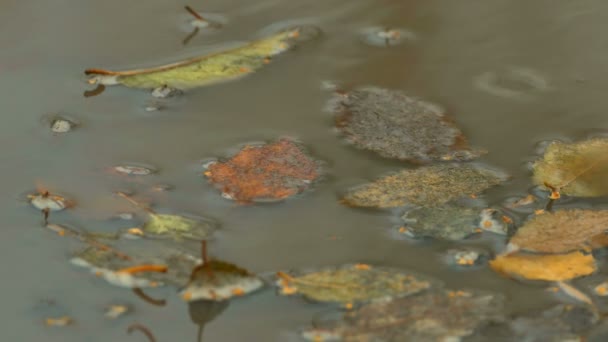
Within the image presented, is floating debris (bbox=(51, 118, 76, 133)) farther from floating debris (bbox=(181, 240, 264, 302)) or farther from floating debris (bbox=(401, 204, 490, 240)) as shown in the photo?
floating debris (bbox=(401, 204, 490, 240))

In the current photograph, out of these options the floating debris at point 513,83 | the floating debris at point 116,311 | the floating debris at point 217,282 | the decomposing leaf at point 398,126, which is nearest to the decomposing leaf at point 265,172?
the decomposing leaf at point 398,126

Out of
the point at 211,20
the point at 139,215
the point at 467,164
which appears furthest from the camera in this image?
the point at 211,20

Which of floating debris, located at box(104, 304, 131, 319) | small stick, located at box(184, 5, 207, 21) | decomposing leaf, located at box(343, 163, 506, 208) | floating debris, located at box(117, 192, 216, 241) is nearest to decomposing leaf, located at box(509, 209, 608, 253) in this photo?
decomposing leaf, located at box(343, 163, 506, 208)

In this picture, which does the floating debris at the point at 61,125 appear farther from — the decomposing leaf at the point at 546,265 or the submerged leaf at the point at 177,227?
the decomposing leaf at the point at 546,265

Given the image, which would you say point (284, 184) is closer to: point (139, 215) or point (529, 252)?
point (139, 215)

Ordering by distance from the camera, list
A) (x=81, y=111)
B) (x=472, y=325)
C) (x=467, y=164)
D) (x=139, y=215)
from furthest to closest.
Answer: (x=81, y=111), (x=467, y=164), (x=139, y=215), (x=472, y=325)

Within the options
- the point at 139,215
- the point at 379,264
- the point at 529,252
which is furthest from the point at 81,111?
the point at 529,252
